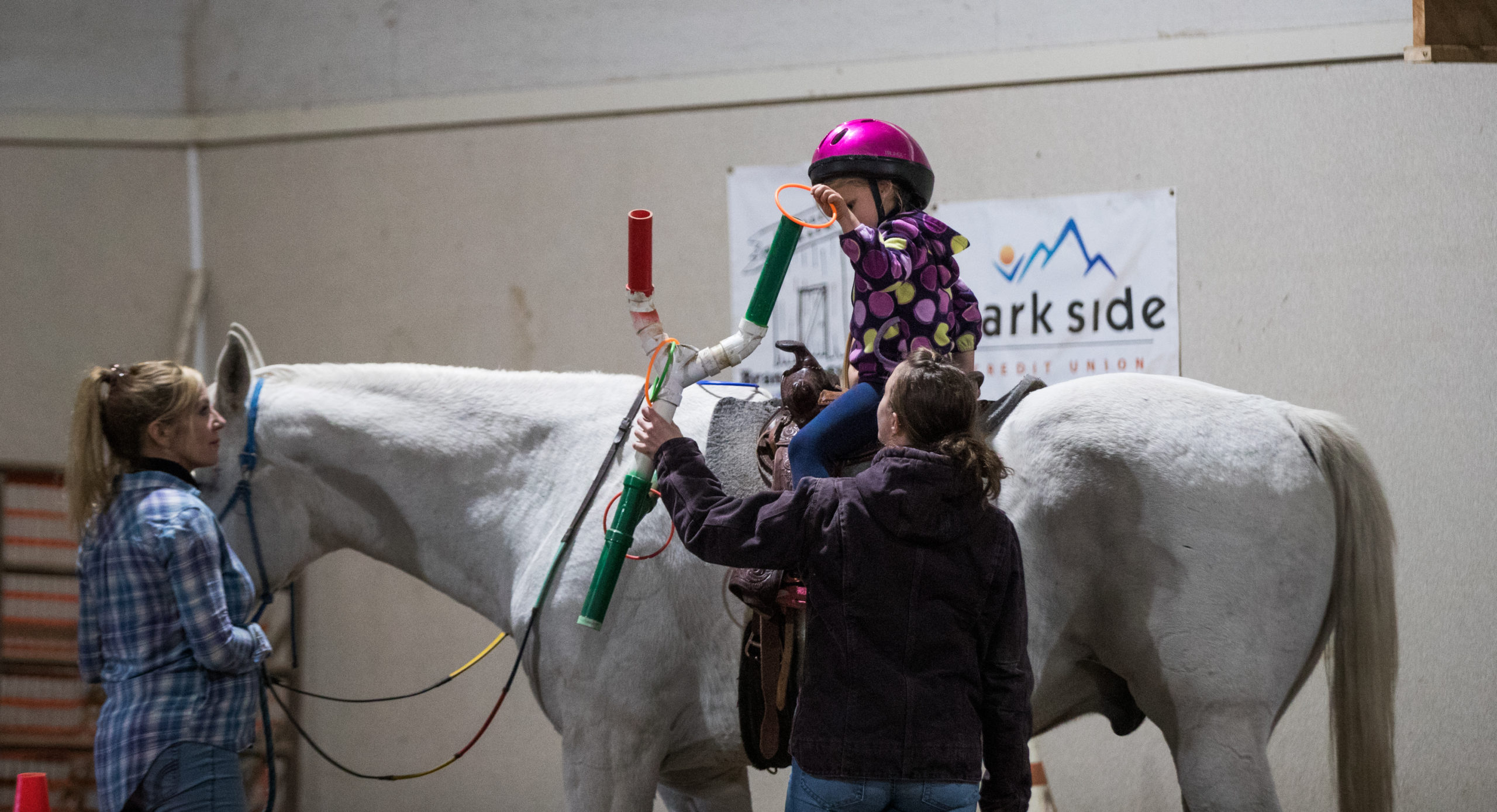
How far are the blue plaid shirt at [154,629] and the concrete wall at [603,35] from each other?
282cm

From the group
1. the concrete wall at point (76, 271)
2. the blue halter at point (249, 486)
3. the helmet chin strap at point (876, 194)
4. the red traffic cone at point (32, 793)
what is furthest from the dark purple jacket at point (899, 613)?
the concrete wall at point (76, 271)

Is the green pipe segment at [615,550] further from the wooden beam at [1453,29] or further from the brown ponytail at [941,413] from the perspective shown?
the wooden beam at [1453,29]

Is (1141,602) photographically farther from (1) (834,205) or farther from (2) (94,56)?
(2) (94,56)

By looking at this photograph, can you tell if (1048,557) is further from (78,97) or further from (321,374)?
(78,97)

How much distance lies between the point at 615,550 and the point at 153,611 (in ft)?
3.08

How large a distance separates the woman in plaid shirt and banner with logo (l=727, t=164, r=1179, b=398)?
2070 mm

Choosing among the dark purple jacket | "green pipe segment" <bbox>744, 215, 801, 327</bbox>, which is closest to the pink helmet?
"green pipe segment" <bbox>744, 215, 801, 327</bbox>

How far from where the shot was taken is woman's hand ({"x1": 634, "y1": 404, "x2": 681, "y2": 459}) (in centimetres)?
172

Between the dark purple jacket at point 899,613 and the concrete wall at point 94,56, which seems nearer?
the dark purple jacket at point 899,613

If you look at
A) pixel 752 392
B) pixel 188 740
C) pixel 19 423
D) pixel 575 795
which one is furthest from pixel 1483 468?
pixel 19 423

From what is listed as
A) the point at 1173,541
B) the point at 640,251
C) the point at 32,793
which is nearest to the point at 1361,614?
the point at 1173,541

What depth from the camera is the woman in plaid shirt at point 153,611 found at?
2.00 m

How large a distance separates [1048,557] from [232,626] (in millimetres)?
1663

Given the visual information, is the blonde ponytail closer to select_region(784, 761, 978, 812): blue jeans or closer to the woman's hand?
the woman's hand
